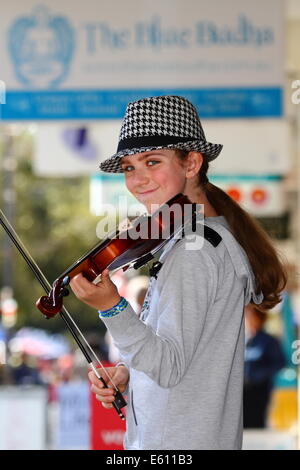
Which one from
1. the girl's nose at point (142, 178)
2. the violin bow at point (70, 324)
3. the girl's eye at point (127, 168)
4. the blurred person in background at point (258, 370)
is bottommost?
the blurred person in background at point (258, 370)

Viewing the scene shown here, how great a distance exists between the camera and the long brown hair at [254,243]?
2.47 metres

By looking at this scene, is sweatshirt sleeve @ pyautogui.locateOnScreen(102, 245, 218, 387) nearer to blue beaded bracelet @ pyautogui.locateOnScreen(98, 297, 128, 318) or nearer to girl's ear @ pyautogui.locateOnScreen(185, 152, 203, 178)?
blue beaded bracelet @ pyautogui.locateOnScreen(98, 297, 128, 318)

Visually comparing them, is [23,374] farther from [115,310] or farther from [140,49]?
[115,310]

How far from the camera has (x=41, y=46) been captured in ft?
21.1

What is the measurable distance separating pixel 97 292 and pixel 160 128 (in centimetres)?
Answer: 49

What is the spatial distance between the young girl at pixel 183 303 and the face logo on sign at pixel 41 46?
398 cm

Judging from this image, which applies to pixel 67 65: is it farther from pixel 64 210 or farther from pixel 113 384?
pixel 64 210

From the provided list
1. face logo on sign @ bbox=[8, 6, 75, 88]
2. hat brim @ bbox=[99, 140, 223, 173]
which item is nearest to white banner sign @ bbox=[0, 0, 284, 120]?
face logo on sign @ bbox=[8, 6, 75, 88]

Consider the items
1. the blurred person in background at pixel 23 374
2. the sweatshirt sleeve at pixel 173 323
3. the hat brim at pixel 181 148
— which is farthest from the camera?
the blurred person in background at pixel 23 374

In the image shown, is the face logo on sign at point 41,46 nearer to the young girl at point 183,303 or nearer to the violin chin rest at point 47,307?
the young girl at point 183,303

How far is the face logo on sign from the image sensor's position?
21.0 ft

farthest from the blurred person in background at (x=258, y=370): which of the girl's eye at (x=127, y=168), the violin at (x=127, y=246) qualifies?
the violin at (x=127, y=246)

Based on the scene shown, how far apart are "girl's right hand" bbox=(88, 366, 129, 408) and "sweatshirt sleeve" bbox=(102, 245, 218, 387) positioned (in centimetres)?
28

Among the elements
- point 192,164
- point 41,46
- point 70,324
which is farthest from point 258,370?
point 192,164
